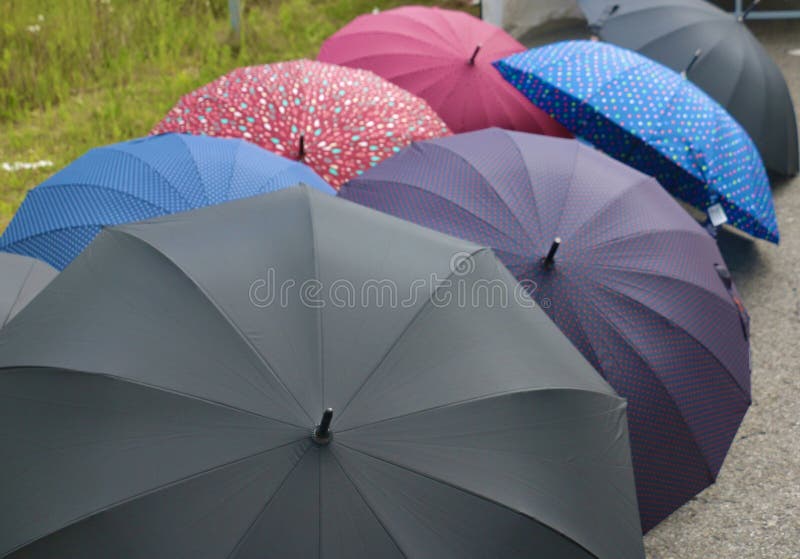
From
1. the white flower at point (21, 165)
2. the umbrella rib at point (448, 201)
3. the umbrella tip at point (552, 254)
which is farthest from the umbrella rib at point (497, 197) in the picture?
the white flower at point (21, 165)

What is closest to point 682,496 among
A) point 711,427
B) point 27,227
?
point 711,427

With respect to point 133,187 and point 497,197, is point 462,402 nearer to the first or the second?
point 497,197

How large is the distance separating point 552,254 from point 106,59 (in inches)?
157

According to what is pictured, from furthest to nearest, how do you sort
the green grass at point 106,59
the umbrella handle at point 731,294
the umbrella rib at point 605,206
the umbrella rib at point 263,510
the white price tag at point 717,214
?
the green grass at point 106,59 → the white price tag at point 717,214 → the umbrella handle at point 731,294 → the umbrella rib at point 605,206 → the umbrella rib at point 263,510

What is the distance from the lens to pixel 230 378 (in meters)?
2.07

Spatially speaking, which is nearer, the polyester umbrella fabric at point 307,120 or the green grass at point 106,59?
the polyester umbrella fabric at point 307,120

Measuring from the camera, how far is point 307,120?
4.01 metres

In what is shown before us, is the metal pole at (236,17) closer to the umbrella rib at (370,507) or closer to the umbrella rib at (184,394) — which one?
the umbrella rib at (184,394)

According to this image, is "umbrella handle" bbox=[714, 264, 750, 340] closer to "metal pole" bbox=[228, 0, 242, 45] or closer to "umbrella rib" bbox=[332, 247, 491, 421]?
"umbrella rib" bbox=[332, 247, 491, 421]

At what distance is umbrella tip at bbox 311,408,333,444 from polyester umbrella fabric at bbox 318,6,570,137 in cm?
303

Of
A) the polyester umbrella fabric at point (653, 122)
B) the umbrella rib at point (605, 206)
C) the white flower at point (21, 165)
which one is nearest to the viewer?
the umbrella rib at point (605, 206)

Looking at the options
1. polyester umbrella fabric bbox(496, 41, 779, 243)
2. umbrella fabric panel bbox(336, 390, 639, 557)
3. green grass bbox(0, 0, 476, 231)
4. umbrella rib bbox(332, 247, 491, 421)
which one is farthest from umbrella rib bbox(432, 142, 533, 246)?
green grass bbox(0, 0, 476, 231)

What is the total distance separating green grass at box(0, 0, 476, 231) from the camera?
17.4 ft

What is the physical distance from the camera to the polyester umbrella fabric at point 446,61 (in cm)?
472
